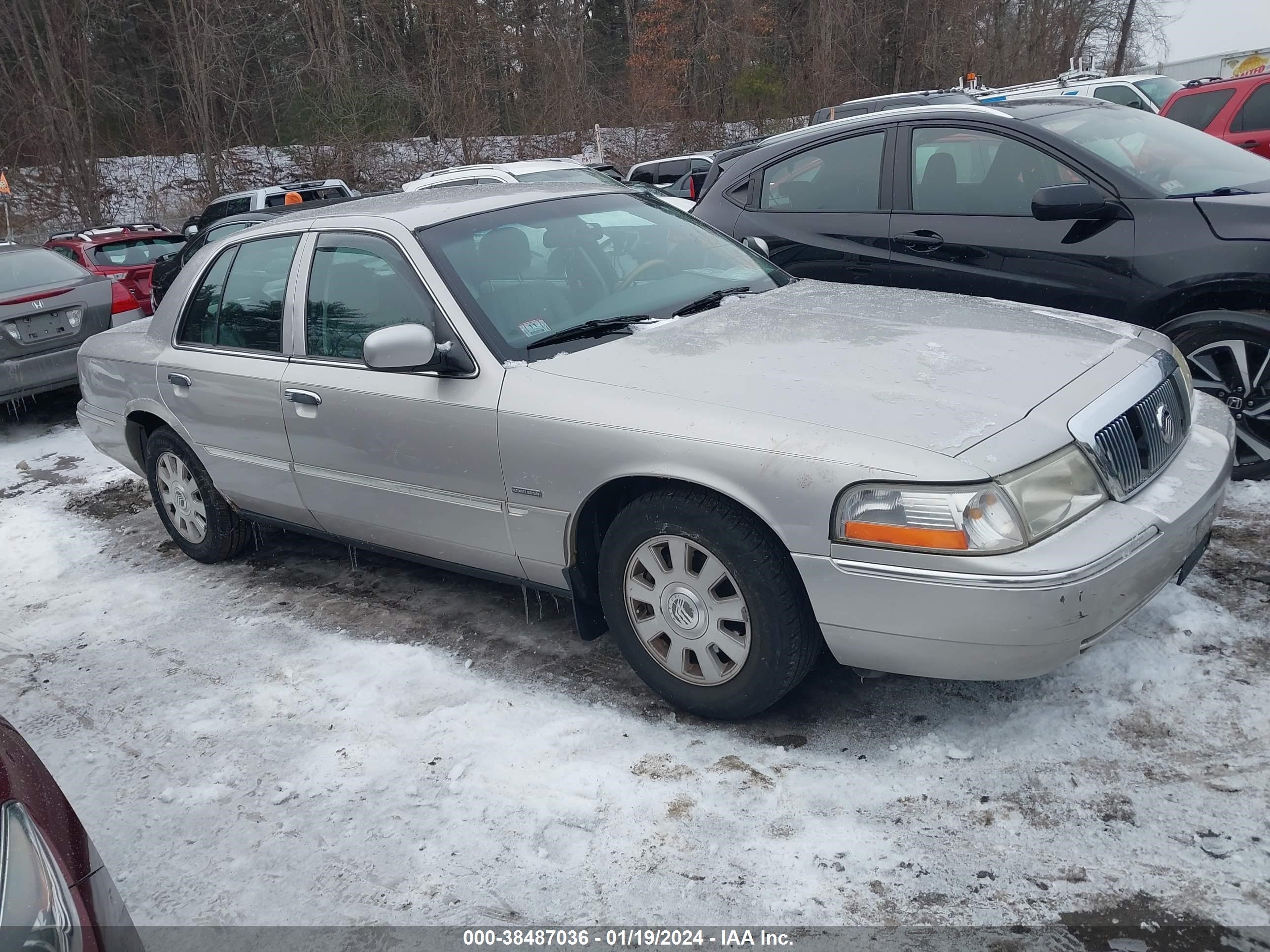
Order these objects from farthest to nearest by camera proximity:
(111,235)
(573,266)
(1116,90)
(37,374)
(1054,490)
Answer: (1116,90), (111,235), (37,374), (573,266), (1054,490)

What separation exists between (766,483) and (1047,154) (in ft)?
10.0

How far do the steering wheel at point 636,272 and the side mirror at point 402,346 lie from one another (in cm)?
84

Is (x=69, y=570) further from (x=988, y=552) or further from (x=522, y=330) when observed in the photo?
(x=988, y=552)

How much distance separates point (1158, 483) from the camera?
310 centimetres

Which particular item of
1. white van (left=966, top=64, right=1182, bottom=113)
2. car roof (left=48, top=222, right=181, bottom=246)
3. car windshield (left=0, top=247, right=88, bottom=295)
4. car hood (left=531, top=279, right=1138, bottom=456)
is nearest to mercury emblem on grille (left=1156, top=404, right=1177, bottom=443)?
car hood (left=531, top=279, right=1138, bottom=456)

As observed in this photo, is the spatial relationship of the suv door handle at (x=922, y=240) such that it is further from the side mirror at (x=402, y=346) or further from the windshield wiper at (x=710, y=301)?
the side mirror at (x=402, y=346)

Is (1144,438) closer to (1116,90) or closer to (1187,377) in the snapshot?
(1187,377)

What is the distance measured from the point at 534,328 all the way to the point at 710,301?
0.76 metres

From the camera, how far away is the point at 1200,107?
38.2 feet

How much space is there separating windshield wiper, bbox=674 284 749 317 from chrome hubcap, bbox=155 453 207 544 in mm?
2726

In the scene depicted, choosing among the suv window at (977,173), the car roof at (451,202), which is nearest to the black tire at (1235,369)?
the suv window at (977,173)

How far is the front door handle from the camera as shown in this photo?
410cm

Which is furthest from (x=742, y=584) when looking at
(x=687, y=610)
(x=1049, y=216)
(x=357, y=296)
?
(x=1049, y=216)

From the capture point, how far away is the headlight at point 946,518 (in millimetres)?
2656
